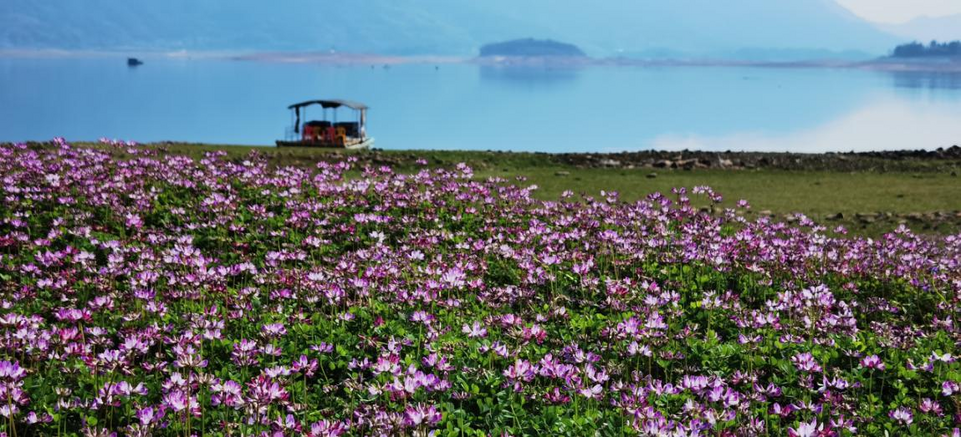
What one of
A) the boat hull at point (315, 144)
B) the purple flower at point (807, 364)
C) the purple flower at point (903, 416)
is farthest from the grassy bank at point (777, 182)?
the purple flower at point (903, 416)

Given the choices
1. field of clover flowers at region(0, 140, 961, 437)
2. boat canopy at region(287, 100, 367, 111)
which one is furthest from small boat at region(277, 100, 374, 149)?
field of clover flowers at region(0, 140, 961, 437)

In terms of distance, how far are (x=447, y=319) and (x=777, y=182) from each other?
47.2 ft

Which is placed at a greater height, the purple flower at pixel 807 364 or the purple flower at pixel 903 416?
the purple flower at pixel 807 364

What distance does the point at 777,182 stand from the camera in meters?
19.3

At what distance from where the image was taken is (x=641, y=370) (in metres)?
6.55

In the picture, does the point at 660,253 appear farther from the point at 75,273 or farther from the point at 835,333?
the point at 75,273

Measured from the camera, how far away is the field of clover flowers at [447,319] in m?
5.26

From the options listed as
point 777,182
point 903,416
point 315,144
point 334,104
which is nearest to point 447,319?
point 903,416

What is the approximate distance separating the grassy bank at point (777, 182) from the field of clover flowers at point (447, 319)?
3.44 m

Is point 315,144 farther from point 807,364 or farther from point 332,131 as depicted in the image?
point 807,364

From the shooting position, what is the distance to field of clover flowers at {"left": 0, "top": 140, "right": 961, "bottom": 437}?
5.26 metres

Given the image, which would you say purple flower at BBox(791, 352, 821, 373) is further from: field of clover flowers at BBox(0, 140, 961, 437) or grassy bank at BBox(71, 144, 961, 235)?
grassy bank at BBox(71, 144, 961, 235)

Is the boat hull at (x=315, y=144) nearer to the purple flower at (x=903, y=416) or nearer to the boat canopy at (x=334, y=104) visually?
the boat canopy at (x=334, y=104)

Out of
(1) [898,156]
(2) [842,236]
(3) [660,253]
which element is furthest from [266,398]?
(1) [898,156]
